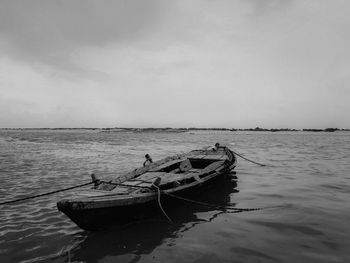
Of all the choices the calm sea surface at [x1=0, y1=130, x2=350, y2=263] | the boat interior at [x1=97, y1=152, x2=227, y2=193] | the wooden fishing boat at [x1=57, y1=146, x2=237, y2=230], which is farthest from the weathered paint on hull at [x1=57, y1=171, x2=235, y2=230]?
the boat interior at [x1=97, y1=152, x2=227, y2=193]

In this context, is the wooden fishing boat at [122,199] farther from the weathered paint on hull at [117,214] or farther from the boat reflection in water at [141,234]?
the boat reflection in water at [141,234]

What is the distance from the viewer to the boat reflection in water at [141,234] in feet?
19.9

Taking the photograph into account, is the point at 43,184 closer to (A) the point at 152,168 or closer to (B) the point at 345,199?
(A) the point at 152,168

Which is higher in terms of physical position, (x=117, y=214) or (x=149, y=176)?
(x=149, y=176)

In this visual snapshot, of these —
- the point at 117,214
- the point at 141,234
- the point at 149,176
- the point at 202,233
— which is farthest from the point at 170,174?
the point at 117,214

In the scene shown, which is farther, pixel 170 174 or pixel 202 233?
pixel 170 174

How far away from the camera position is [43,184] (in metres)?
12.0

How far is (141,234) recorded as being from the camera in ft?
22.7

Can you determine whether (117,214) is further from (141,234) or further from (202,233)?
(202,233)

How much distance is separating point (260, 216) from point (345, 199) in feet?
12.7

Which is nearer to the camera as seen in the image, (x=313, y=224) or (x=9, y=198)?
(x=313, y=224)

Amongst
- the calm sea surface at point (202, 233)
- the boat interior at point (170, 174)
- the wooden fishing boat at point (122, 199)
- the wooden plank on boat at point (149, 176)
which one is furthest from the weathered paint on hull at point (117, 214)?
the wooden plank on boat at point (149, 176)

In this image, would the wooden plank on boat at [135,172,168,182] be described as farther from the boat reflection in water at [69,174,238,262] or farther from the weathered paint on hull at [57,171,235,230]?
the weathered paint on hull at [57,171,235,230]

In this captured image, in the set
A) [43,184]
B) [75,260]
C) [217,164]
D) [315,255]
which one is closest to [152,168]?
[217,164]
